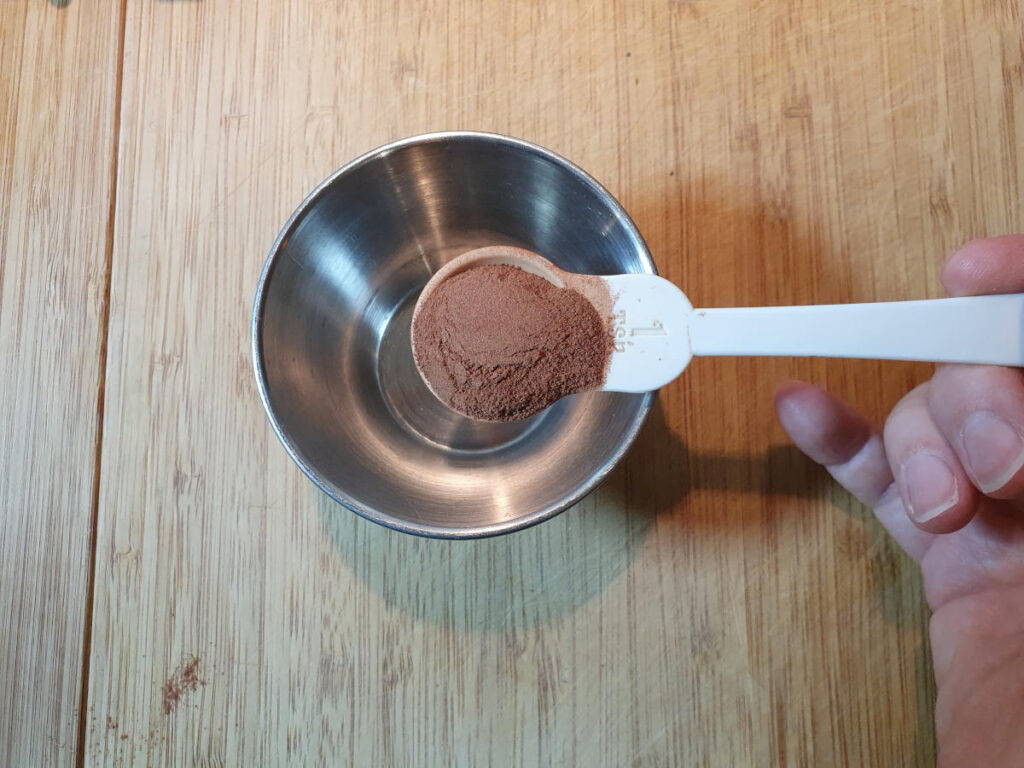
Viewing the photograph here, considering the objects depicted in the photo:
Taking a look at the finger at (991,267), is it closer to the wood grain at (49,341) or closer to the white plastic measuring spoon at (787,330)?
the white plastic measuring spoon at (787,330)

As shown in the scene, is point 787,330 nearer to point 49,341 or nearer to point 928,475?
point 928,475

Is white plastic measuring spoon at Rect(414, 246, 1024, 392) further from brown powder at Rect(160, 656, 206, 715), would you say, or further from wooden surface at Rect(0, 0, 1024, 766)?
brown powder at Rect(160, 656, 206, 715)

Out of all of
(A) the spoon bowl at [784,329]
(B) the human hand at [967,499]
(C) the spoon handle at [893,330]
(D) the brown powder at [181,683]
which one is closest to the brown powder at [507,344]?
(A) the spoon bowl at [784,329]

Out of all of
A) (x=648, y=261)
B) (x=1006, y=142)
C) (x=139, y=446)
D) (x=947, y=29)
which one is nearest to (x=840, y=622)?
(x=648, y=261)

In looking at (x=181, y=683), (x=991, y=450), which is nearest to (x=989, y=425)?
(x=991, y=450)

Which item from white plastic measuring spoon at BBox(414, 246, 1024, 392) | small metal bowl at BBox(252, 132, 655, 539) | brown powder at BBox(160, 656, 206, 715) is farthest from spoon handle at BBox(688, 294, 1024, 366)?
brown powder at BBox(160, 656, 206, 715)

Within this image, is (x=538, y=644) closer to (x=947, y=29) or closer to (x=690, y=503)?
(x=690, y=503)
